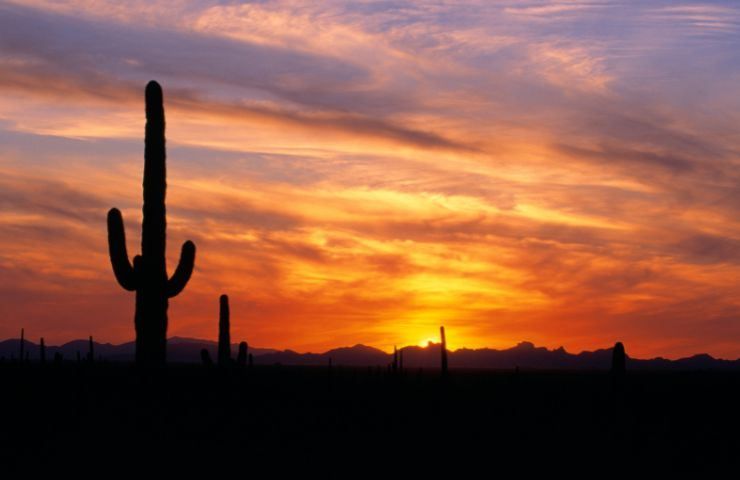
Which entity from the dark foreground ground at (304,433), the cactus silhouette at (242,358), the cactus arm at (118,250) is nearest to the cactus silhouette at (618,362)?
the dark foreground ground at (304,433)

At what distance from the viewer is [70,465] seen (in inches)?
685

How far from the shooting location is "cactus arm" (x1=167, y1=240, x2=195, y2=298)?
20.7m

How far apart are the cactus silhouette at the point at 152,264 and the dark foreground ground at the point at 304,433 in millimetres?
760

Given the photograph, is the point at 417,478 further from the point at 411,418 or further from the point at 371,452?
the point at 411,418

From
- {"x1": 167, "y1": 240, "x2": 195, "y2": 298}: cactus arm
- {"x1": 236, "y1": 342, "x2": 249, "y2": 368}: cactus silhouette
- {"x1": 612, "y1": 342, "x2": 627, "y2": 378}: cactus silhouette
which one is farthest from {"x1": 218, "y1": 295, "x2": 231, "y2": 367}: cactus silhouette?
{"x1": 612, "y1": 342, "x2": 627, "y2": 378}: cactus silhouette

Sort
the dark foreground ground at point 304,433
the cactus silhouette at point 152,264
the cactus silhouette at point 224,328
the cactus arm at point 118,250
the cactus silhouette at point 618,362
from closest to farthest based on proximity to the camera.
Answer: the dark foreground ground at point 304,433, the cactus arm at point 118,250, the cactus silhouette at point 152,264, the cactus silhouette at point 224,328, the cactus silhouette at point 618,362

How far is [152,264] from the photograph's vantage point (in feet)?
66.7

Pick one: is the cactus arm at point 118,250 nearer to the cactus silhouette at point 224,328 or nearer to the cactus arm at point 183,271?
the cactus arm at point 183,271

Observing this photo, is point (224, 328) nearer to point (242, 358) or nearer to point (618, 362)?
point (242, 358)

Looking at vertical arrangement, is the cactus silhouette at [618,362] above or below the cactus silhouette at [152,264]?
below

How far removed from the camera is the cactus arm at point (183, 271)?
67.9ft

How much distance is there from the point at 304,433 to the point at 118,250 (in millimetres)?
5196

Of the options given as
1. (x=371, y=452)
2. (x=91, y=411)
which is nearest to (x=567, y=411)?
(x=371, y=452)

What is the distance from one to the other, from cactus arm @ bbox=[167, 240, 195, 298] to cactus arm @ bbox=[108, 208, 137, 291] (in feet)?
2.96
